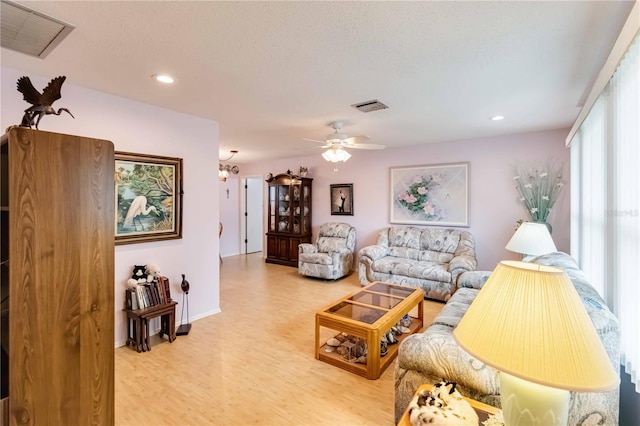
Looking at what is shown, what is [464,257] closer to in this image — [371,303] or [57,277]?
[371,303]

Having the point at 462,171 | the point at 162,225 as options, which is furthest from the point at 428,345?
the point at 462,171

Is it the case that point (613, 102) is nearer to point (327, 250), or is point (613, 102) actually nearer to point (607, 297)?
point (607, 297)

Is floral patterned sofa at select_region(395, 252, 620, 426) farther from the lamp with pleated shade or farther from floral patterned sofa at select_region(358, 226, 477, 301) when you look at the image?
floral patterned sofa at select_region(358, 226, 477, 301)

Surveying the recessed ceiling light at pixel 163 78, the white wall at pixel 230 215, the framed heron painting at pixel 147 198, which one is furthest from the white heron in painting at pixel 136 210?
the white wall at pixel 230 215

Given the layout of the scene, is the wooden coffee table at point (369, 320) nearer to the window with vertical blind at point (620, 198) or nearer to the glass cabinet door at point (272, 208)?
the window with vertical blind at point (620, 198)

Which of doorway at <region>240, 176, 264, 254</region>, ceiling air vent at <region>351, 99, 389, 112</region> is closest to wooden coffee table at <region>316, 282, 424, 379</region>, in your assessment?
ceiling air vent at <region>351, 99, 389, 112</region>

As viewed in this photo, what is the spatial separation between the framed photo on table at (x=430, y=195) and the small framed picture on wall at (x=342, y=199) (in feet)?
2.94

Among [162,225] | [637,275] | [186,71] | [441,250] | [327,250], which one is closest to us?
[637,275]

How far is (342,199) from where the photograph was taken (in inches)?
242

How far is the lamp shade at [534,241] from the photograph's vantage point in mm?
2634

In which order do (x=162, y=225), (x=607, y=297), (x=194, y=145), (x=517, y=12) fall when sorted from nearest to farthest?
(x=517, y=12) → (x=607, y=297) → (x=162, y=225) → (x=194, y=145)

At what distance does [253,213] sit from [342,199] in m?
3.15

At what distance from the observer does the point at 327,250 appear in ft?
18.8

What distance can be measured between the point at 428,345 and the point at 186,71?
2553 mm
